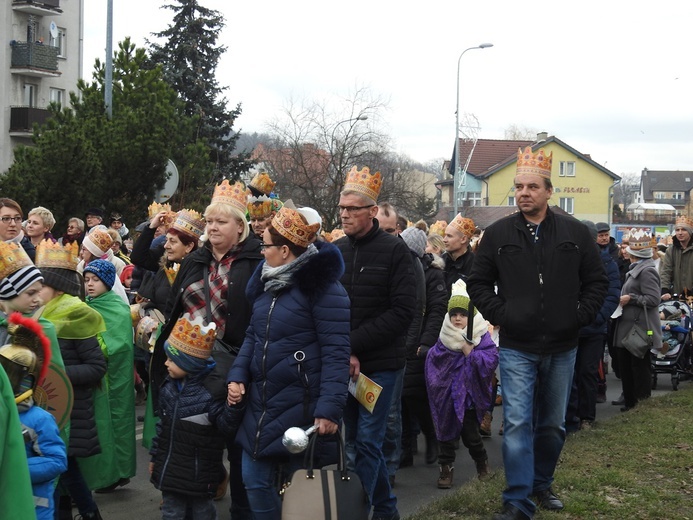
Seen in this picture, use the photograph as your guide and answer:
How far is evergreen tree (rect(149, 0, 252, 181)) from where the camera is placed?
129ft

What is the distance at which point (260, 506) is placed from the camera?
5.26 m

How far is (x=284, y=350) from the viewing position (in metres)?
5.13

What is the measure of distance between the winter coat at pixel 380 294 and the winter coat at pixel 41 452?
220cm

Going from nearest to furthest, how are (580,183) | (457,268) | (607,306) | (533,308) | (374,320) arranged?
(533,308), (374,320), (457,268), (607,306), (580,183)

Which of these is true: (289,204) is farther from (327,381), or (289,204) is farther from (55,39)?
(55,39)

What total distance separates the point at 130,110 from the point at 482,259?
14.4 meters

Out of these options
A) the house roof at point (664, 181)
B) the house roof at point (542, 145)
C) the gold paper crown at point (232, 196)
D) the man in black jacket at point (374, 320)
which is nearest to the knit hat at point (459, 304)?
the man in black jacket at point (374, 320)

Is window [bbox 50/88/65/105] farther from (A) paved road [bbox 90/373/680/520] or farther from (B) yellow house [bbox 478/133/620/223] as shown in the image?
(B) yellow house [bbox 478/133/620/223]

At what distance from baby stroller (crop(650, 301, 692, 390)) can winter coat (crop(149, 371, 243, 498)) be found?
31.1 ft

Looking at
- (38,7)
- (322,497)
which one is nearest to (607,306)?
(322,497)

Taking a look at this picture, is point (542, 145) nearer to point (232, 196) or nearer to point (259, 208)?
point (259, 208)

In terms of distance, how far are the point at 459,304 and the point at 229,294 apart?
9.77 ft

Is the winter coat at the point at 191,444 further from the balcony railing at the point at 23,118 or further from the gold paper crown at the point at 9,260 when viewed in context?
the balcony railing at the point at 23,118

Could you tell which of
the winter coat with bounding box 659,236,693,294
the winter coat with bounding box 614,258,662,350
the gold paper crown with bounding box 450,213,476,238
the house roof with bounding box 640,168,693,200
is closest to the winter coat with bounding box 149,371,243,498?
the gold paper crown with bounding box 450,213,476,238
